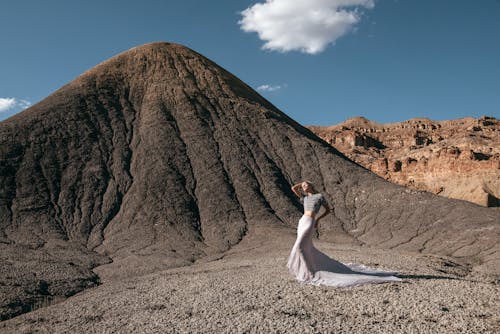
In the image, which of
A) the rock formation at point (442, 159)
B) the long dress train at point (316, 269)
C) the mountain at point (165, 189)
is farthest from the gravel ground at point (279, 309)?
the rock formation at point (442, 159)

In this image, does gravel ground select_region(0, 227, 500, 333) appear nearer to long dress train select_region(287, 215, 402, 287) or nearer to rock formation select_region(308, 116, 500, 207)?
long dress train select_region(287, 215, 402, 287)

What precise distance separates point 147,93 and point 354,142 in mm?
50805

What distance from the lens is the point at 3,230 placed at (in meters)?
28.7

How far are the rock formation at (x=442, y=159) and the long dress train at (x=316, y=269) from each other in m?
46.3

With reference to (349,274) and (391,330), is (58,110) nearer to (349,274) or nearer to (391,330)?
(349,274)

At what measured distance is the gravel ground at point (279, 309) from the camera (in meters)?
9.06

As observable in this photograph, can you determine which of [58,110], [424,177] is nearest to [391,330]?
[58,110]

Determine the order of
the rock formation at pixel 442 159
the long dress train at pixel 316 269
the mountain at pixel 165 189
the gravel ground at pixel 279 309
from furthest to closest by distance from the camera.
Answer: the rock formation at pixel 442 159
the mountain at pixel 165 189
the long dress train at pixel 316 269
the gravel ground at pixel 279 309

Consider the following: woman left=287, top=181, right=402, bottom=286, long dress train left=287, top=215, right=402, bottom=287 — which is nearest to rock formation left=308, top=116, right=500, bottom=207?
long dress train left=287, top=215, right=402, bottom=287

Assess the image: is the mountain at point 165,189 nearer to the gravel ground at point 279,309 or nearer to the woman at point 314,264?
the gravel ground at point 279,309

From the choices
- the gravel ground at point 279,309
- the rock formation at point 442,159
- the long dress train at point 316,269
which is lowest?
the gravel ground at point 279,309

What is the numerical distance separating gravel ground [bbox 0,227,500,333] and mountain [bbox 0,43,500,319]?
6208 mm

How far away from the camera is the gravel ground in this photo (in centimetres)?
906

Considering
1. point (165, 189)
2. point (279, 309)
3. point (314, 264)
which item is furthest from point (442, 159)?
point (279, 309)
